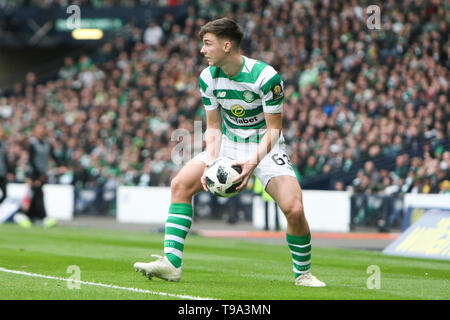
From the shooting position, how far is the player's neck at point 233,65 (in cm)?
810

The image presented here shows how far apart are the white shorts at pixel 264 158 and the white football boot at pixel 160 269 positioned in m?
1.06

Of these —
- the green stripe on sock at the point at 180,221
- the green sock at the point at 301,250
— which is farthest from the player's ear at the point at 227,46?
the green sock at the point at 301,250

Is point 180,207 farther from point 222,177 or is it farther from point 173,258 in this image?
point 222,177

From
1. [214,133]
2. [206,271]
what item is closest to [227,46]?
[214,133]

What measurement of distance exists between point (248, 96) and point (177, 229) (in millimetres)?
1464

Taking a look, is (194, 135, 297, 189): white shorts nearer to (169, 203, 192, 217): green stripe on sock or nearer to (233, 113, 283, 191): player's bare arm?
(233, 113, 283, 191): player's bare arm

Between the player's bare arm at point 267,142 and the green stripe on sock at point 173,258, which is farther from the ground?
the player's bare arm at point 267,142

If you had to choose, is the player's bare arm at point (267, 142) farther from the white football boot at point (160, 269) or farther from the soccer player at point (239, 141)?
the white football boot at point (160, 269)

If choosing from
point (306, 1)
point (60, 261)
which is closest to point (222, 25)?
point (60, 261)

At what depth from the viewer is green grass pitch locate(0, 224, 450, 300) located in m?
7.50

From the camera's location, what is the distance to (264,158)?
8211mm

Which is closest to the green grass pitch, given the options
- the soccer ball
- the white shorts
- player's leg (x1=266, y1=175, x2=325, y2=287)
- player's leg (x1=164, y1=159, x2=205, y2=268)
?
player's leg (x1=266, y1=175, x2=325, y2=287)
